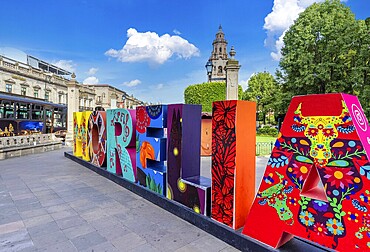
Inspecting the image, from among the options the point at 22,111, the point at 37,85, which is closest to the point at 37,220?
the point at 22,111

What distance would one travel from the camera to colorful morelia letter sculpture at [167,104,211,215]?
3949mm

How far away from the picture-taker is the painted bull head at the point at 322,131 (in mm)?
2300

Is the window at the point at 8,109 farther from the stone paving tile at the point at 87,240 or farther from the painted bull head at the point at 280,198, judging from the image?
the painted bull head at the point at 280,198

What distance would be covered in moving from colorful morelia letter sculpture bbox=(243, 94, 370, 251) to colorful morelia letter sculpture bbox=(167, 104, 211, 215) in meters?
1.29

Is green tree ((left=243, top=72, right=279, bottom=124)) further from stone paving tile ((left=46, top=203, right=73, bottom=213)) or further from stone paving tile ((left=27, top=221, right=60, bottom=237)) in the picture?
stone paving tile ((left=27, top=221, right=60, bottom=237))

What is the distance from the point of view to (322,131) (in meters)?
2.40

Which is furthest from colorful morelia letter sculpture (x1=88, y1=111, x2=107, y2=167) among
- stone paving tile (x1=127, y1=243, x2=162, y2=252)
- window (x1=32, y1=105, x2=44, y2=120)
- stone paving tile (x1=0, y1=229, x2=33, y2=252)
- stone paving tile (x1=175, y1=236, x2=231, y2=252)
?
window (x1=32, y1=105, x2=44, y2=120)

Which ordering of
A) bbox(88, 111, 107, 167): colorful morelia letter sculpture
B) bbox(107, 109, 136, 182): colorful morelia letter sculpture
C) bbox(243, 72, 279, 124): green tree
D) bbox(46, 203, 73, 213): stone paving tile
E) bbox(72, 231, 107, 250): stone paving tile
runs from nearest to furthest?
bbox(72, 231, 107, 250): stone paving tile
bbox(46, 203, 73, 213): stone paving tile
bbox(107, 109, 136, 182): colorful morelia letter sculpture
bbox(88, 111, 107, 167): colorful morelia letter sculpture
bbox(243, 72, 279, 124): green tree

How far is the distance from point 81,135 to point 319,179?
27.5 feet

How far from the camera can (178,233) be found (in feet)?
11.1

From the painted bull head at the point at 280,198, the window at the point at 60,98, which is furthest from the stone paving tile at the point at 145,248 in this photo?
the window at the point at 60,98

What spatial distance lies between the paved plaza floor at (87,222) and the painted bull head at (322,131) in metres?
1.68

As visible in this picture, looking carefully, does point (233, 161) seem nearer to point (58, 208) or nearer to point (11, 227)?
point (58, 208)

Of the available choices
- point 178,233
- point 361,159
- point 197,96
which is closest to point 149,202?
point 178,233
